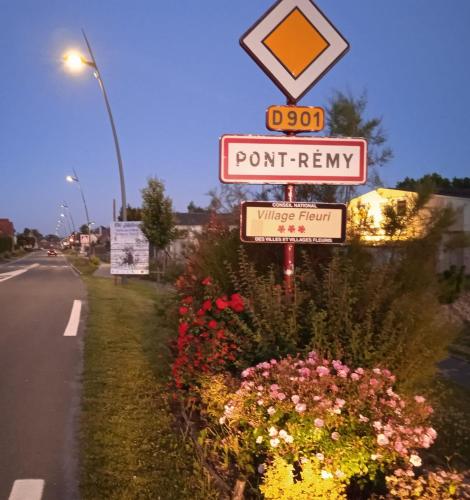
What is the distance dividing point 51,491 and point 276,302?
7.01 ft

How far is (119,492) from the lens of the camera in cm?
408

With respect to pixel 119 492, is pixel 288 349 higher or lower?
higher

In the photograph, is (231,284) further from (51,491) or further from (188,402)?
(51,491)

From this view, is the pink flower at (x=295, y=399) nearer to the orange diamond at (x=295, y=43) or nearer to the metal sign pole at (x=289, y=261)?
the metal sign pole at (x=289, y=261)

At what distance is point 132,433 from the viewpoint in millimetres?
5352

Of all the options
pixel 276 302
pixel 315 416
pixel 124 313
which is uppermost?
pixel 276 302

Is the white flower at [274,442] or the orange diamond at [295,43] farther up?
the orange diamond at [295,43]

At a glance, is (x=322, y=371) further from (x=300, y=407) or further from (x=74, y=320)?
(x=74, y=320)

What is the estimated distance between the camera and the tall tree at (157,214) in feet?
74.4

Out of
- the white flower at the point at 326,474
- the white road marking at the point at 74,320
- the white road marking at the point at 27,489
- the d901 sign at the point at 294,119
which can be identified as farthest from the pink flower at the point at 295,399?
the white road marking at the point at 74,320

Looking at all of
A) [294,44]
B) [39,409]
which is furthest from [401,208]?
[39,409]

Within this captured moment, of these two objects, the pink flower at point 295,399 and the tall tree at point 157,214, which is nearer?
the pink flower at point 295,399

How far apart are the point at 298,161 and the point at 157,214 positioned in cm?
1808

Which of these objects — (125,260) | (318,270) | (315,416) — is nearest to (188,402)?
(318,270)
